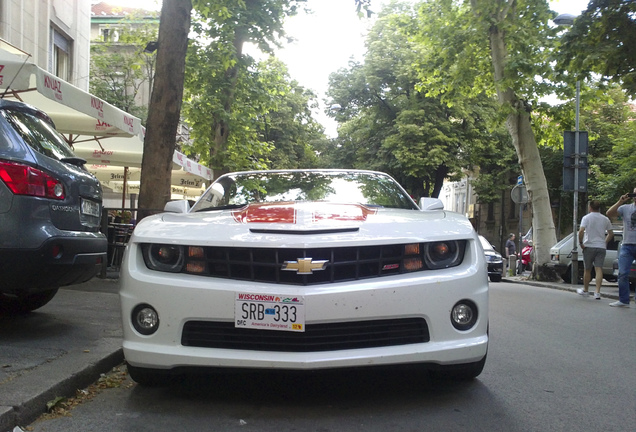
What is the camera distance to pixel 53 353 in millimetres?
4574

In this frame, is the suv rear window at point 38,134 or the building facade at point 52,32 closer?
the suv rear window at point 38,134

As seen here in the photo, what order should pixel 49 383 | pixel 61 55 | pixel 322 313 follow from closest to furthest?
pixel 322 313
pixel 49 383
pixel 61 55

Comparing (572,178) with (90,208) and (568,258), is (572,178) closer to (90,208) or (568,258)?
(568,258)

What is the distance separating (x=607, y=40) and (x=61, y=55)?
14.8 m

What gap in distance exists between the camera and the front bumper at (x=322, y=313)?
352cm

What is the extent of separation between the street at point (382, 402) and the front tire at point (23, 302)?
2.18 meters

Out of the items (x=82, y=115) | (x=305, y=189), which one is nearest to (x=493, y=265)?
(x=82, y=115)

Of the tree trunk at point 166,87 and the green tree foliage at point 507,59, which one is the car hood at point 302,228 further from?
the green tree foliage at point 507,59

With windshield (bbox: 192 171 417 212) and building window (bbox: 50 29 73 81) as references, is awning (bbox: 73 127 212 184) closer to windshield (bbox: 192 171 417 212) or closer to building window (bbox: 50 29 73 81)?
building window (bbox: 50 29 73 81)

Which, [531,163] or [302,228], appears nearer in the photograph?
[302,228]

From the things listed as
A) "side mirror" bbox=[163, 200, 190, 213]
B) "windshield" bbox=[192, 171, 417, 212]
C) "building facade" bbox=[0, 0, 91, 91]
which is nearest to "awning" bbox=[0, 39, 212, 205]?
"building facade" bbox=[0, 0, 91, 91]

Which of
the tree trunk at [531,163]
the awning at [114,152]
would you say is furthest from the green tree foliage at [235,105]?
the tree trunk at [531,163]

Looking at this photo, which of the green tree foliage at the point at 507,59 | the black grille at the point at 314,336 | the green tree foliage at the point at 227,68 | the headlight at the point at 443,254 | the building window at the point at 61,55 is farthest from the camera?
the building window at the point at 61,55

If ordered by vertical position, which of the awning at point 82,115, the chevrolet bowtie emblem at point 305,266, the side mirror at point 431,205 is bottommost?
the chevrolet bowtie emblem at point 305,266
